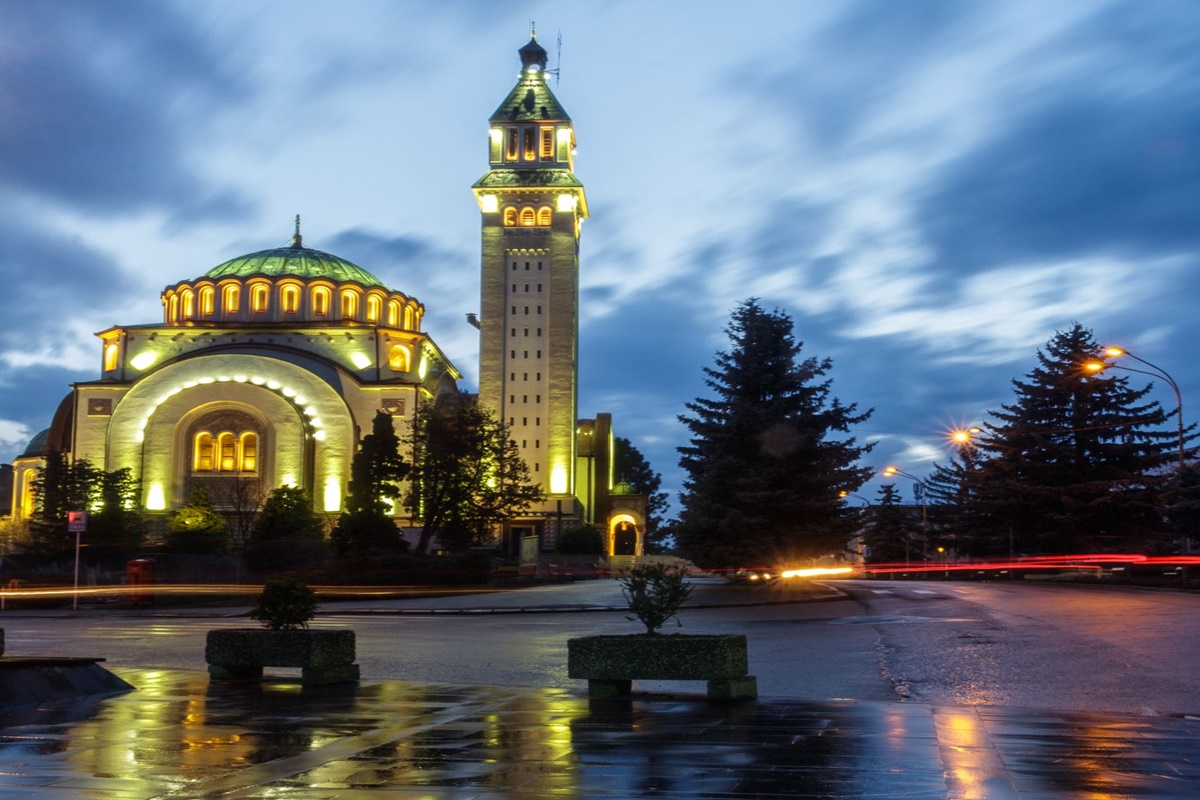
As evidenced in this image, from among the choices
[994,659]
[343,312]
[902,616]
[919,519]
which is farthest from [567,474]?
[994,659]

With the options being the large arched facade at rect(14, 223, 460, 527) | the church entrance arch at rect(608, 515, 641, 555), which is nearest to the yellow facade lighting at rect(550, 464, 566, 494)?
the large arched facade at rect(14, 223, 460, 527)

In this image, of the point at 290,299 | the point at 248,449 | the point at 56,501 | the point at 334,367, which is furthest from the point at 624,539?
the point at 56,501

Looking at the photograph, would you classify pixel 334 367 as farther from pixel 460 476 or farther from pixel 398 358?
pixel 460 476

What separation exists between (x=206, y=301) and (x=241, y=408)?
1048 cm

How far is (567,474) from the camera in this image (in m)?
69.4

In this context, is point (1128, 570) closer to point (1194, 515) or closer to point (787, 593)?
point (1194, 515)

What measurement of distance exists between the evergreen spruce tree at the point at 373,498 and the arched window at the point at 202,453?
13871 millimetres

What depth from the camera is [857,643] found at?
1694cm

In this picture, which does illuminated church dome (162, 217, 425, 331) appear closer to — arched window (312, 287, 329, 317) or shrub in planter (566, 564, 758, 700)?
arched window (312, 287, 329, 317)

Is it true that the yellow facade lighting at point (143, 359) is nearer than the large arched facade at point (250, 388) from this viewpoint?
No

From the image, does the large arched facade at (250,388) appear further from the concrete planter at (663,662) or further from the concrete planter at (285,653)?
the concrete planter at (663,662)

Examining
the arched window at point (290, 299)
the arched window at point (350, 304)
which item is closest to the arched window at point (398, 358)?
the arched window at point (350, 304)

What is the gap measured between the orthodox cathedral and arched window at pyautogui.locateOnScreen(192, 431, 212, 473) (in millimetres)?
73

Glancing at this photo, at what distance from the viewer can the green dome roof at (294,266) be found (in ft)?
235
